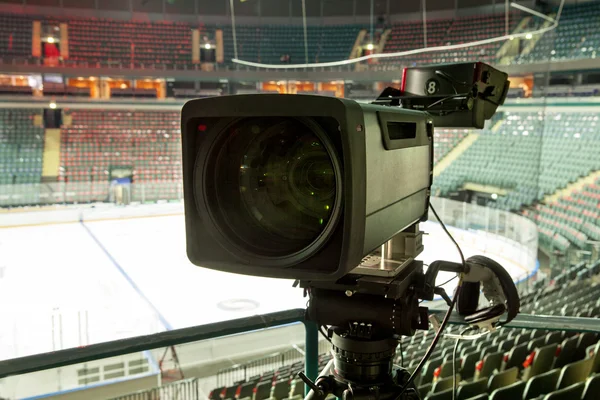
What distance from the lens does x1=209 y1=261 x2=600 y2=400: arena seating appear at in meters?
2.08

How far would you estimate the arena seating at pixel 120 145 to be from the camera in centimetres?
1349

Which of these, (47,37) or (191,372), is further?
(47,37)

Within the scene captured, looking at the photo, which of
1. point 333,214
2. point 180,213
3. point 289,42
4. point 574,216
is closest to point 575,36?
point 574,216

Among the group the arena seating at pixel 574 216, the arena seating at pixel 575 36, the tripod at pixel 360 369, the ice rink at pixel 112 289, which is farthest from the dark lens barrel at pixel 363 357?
the arena seating at pixel 575 36

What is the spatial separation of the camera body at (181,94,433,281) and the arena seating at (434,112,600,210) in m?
8.07

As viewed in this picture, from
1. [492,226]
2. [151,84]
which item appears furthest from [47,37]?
[492,226]

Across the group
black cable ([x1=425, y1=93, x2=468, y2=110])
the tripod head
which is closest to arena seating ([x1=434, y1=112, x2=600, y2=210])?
black cable ([x1=425, y1=93, x2=468, y2=110])

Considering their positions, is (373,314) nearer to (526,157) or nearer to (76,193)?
(526,157)

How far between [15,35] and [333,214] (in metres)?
15.8

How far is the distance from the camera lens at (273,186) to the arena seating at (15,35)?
15217 millimetres

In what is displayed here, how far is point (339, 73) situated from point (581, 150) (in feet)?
19.4

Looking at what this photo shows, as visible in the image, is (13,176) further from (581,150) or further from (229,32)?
(581,150)

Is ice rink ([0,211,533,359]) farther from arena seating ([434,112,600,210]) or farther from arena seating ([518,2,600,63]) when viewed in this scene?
arena seating ([518,2,600,63])

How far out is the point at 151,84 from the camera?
1611cm
